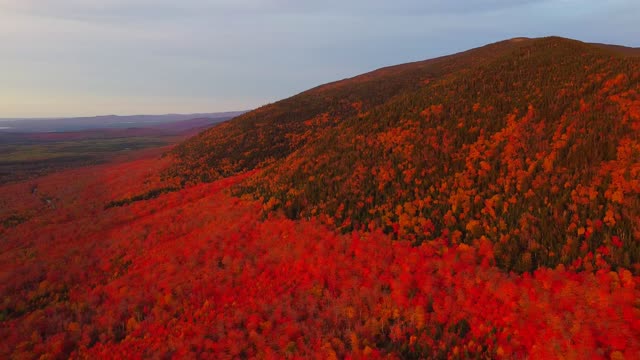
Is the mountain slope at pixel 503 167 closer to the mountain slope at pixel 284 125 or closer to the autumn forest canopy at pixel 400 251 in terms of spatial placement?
the autumn forest canopy at pixel 400 251

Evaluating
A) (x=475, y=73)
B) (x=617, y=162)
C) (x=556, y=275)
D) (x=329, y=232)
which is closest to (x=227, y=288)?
(x=329, y=232)

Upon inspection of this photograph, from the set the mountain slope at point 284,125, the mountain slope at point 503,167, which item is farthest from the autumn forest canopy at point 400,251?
the mountain slope at point 284,125

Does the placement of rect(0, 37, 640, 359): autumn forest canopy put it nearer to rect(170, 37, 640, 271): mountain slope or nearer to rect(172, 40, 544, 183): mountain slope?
rect(170, 37, 640, 271): mountain slope

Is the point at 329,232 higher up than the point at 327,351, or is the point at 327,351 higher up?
the point at 329,232

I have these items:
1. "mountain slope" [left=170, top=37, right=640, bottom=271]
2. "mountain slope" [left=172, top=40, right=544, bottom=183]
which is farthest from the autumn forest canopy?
"mountain slope" [left=172, top=40, right=544, bottom=183]

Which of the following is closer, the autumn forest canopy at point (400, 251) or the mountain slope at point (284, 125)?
the autumn forest canopy at point (400, 251)

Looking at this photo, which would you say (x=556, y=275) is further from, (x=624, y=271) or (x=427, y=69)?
(x=427, y=69)
